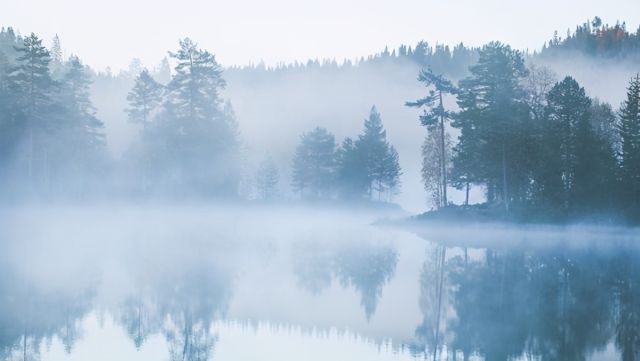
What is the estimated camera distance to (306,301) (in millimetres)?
20641

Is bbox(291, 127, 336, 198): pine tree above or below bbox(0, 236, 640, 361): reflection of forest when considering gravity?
above

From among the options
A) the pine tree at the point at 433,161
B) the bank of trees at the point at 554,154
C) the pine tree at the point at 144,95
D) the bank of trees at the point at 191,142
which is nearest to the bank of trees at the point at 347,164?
the pine tree at the point at 433,161

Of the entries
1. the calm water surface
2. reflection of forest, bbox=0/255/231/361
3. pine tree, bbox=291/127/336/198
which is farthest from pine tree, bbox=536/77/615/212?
pine tree, bbox=291/127/336/198

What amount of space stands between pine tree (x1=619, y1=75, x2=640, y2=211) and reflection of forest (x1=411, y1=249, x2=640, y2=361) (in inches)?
1127

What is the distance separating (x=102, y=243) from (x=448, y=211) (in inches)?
1339

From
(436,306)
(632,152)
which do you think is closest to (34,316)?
(436,306)

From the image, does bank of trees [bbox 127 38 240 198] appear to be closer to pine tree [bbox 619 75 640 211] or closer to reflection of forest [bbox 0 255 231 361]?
pine tree [bbox 619 75 640 211]

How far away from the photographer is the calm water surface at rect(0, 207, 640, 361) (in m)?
14.8

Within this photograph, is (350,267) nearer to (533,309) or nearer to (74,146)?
(533,309)

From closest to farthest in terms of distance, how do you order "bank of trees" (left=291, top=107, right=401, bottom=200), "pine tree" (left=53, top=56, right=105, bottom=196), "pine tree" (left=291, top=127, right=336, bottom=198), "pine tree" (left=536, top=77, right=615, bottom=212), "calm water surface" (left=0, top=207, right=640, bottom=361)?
"calm water surface" (left=0, top=207, right=640, bottom=361) → "pine tree" (left=536, top=77, right=615, bottom=212) → "pine tree" (left=53, top=56, right=105, bottom=196) → "bank of trees" (left=291, top=107, right=401, bottom=200) → "pine tree" (left=291, top=127, right=336, bottom=198)

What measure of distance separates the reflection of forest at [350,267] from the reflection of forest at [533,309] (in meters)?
1.65

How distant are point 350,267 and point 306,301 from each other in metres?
9.26

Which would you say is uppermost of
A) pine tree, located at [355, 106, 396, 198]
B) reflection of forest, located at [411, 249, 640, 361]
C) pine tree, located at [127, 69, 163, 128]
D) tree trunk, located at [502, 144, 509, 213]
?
pine tree, located at [127, 69, 163, 128]

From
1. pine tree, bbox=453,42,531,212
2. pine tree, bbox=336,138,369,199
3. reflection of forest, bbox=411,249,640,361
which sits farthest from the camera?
pine tree, bbox=336,138,369,199
